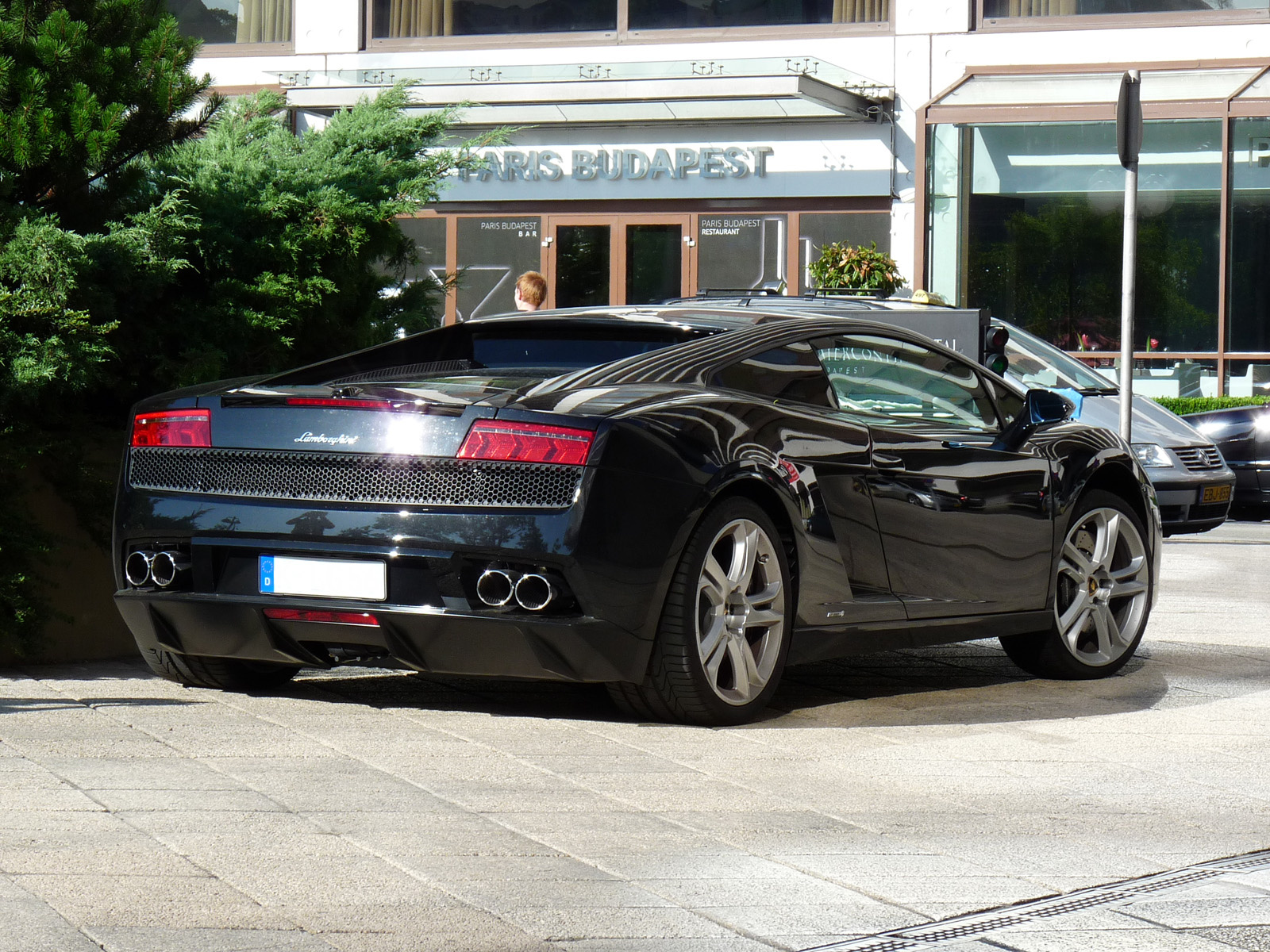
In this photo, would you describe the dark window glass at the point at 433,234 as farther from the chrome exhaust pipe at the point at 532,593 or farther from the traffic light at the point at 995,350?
the chrome exhaust pipe at the point at 532,593

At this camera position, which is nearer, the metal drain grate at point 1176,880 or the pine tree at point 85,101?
the metal drain grate at point 1176,880

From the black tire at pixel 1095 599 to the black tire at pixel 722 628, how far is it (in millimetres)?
1618

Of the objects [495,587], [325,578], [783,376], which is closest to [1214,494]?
[783,376]

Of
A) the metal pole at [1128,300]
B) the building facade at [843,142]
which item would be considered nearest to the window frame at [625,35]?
the building facade at [843,142]

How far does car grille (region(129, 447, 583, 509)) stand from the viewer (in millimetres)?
5344

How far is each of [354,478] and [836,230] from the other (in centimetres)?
1978

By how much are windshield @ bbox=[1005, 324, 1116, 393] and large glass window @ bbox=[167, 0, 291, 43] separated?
15625 mm

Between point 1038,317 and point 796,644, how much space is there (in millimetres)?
18206

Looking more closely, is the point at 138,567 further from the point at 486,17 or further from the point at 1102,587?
the point at 486,17

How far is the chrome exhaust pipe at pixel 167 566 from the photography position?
581 cm

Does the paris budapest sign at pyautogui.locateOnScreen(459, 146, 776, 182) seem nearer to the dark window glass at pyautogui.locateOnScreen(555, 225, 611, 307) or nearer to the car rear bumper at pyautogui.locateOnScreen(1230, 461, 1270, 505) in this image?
the dark window glass at pyautogui.locateOnScreen(555, 225, 611, 307)

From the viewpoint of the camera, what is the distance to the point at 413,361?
652cm

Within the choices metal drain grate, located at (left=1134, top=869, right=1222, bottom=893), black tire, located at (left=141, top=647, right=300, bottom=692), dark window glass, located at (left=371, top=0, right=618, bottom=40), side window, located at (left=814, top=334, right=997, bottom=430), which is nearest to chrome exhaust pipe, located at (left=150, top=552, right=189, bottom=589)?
black tire, located at (left=141, top=647, right=300, bottom=692)

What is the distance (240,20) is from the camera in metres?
27.2
